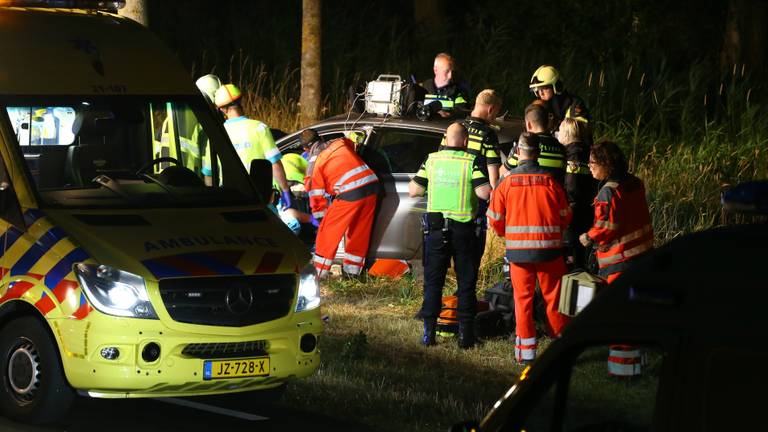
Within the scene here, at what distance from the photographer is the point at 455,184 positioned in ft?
35.3

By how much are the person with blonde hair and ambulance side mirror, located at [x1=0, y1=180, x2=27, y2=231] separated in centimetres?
439

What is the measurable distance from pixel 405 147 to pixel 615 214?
304 centimetres

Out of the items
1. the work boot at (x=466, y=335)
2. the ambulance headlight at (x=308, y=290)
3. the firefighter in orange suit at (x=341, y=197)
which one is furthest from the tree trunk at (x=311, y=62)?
the ambulance headlight at (x=308, y=290)

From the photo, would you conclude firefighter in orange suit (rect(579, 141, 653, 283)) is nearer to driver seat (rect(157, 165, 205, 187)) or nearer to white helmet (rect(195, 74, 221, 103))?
driver seat (rect(157, 165, 205, 187))

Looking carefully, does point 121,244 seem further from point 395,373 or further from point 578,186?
point 578,186

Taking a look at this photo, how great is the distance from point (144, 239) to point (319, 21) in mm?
Answer: 8966

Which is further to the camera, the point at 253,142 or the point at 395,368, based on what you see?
the point at 253,142

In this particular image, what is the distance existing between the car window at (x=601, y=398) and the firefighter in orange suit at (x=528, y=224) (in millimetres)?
5841

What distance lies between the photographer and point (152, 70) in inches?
370

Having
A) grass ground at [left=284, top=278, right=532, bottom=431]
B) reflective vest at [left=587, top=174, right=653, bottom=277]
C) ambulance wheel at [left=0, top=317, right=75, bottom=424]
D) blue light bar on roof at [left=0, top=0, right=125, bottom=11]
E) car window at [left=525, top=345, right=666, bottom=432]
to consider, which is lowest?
grass ground at [left=284, top=278, right=532, bottom=431]

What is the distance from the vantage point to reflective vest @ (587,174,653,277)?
10.1 m

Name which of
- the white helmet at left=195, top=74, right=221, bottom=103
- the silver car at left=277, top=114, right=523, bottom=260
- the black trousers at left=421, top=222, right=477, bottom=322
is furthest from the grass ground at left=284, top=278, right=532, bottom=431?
the white helmet at left=195, top=74, right=221, bottom=103

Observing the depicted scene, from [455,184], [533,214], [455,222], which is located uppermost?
[455,184]

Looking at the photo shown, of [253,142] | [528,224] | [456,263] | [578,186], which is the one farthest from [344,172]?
[528,224]
